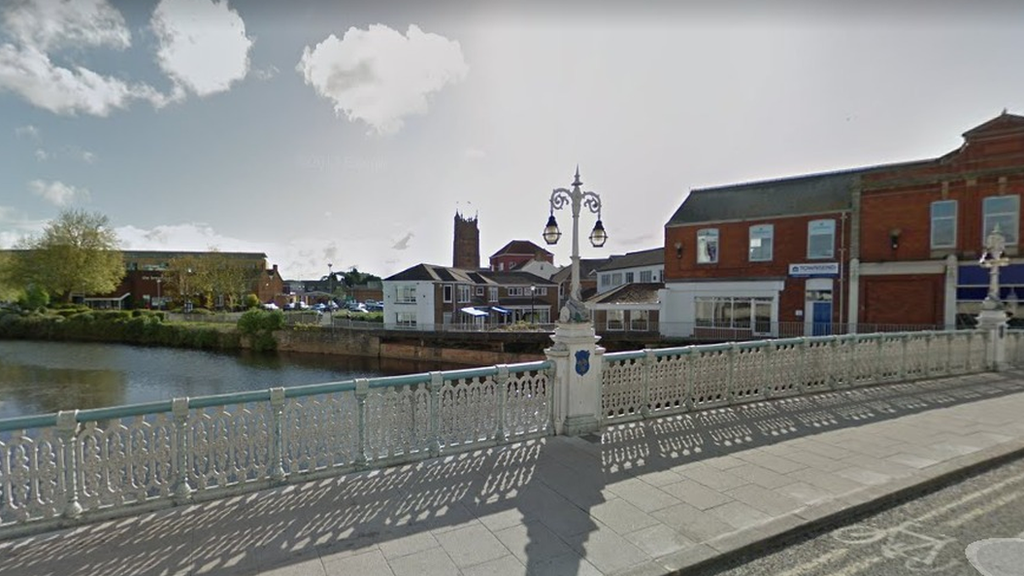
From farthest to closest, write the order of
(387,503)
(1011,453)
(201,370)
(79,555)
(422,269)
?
(422,269), (201,370), (1011,453), (387,503), (79,555)

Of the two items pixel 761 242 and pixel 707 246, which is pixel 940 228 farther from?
pixel 707 246

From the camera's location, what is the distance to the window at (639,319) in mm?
27522


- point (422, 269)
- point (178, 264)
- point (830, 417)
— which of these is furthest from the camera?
point (178, 264)

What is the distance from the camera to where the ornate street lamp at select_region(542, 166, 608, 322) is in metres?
5.43

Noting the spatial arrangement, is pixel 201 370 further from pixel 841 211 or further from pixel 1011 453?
pixel 841 211

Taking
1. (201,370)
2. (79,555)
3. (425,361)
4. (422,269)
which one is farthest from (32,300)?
(79,555)

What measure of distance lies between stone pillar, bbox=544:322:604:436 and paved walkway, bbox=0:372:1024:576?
0.84ft

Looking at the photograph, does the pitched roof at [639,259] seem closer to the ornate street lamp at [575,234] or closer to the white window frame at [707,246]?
the white window frame at [707,246]

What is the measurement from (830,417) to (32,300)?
66.4 metres

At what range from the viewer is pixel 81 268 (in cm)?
4425

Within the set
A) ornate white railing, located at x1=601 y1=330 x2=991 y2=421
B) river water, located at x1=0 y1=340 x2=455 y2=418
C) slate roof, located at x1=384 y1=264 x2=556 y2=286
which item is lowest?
river water, located at x1=0 y1=340 x2=455 y2=418

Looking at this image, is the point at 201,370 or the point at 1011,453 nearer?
the point at 1011,453

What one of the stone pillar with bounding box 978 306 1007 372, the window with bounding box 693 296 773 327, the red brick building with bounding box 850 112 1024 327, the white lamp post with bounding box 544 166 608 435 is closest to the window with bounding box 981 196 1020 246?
the red brick building with bounding box 850 112 1024 327

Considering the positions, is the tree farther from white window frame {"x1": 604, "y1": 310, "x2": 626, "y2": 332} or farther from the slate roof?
white window frame {"x1": 604, "y1": 310, "x2": 626, "y2": 332}
